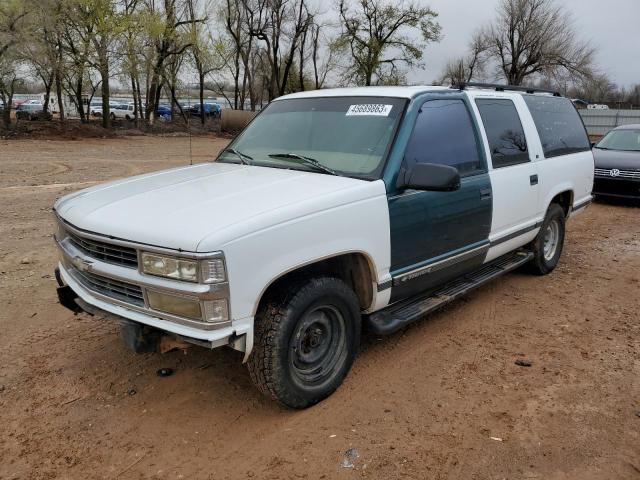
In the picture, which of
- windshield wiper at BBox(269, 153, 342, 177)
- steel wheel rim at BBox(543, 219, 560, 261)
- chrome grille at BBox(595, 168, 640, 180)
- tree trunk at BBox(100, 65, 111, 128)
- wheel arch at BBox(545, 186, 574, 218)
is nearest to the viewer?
windshield wiper at BBox(269, 153, 342, 177)

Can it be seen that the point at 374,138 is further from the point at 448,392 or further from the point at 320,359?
the point at 448,392

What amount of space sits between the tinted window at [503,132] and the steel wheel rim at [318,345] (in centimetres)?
213

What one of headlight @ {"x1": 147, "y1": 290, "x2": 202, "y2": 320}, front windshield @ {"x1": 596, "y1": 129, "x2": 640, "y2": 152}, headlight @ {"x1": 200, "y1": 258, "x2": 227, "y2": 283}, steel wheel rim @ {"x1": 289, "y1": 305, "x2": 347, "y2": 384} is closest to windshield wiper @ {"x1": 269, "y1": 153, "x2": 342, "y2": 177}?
steel wheel rim @ {"x1": 289, "y1": 305, "x2": 347, "y2": 384}

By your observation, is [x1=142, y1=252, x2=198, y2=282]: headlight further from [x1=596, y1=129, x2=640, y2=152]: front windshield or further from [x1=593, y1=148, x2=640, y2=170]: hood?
[x1=596, y1=129, x2=640, y2=152]: front windshield

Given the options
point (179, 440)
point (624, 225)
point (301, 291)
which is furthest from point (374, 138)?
point (624, 225)

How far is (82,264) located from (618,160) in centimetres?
1043

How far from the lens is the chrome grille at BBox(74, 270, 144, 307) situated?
2895mm

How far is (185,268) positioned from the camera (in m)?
2.66

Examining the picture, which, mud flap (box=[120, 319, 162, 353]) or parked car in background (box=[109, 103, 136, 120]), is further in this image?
parked car in background (box=[109, 103, 136, 120])

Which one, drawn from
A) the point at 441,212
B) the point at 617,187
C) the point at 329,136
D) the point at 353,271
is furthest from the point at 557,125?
the point at 617,187

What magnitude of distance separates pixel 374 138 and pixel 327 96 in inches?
31.3

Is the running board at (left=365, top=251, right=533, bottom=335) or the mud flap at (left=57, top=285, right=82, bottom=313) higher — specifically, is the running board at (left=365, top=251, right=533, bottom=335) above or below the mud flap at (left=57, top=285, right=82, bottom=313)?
below

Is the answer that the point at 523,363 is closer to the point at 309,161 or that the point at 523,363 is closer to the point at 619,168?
the point at 309,161

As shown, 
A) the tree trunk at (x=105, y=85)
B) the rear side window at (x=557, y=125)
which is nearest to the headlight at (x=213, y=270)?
the rear side window at (x=557, y=125)
